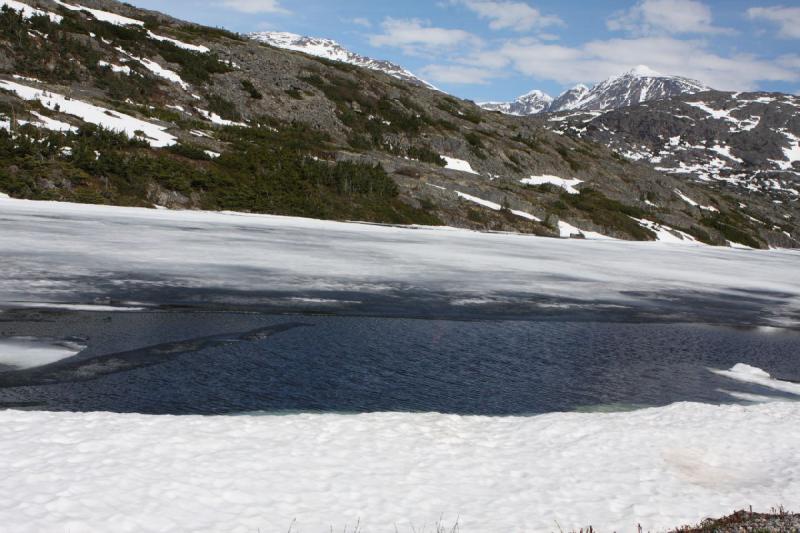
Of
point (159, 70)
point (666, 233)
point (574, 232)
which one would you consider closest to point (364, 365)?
point (574, 232)

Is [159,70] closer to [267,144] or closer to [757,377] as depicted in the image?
[267,144]

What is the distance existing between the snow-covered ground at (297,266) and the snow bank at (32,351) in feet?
9.11

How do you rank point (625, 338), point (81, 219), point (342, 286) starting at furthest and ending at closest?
point (81, 219) → point (342, 286) → point (625, 338)

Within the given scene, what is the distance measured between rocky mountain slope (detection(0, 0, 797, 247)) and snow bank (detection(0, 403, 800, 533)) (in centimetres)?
2952

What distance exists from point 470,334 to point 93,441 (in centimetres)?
782

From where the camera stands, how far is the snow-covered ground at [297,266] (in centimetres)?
1502

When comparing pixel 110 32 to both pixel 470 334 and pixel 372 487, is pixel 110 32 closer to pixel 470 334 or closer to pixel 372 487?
pixel 470 334

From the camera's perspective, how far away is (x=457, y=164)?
67.9 metres

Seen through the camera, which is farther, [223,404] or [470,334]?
[470,334]

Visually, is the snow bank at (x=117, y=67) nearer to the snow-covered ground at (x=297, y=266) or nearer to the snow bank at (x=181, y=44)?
the snow bank at (x=181, y=44)

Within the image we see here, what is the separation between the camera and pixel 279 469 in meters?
5.72

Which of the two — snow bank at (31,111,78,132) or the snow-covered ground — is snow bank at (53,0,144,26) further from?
the snow-covered ground

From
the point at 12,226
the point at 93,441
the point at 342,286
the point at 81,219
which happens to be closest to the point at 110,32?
the point at 81,219

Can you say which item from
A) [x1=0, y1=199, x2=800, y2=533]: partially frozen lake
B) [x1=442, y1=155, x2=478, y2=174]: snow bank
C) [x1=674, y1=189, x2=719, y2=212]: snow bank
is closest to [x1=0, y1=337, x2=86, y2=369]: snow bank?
[x1=0, y1=199, x2=800, y2=533]: partially frozen lake
